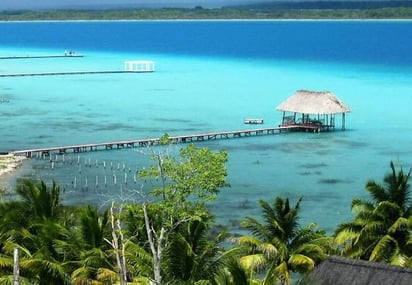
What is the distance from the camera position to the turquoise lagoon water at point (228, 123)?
34213mm

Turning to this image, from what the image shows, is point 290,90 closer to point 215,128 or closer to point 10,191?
point 215,128

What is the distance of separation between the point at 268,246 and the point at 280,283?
2.53 feet

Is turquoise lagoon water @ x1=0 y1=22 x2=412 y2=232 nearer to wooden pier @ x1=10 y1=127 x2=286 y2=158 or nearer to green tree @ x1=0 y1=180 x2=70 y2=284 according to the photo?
wooden pier @ x1=10 y1=127 x2=286 y2=158

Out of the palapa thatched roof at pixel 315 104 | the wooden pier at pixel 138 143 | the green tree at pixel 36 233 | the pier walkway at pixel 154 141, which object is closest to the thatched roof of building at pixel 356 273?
the green tree at pixel 36 233

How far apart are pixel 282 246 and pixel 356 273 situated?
200cm

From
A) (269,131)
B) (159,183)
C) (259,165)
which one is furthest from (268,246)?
(269,131)

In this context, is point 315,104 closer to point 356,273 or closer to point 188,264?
point 356,273

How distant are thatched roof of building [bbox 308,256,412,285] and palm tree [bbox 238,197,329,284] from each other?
83 centimetres

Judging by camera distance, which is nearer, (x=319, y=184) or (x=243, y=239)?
(x=243, y=239)

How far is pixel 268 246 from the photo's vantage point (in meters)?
18.0

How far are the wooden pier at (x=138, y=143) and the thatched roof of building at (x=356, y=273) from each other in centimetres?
2236

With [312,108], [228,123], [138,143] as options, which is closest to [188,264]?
[138,143]

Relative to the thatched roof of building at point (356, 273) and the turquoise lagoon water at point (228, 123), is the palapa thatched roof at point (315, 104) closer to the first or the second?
the turquoise lagoon water at point (228, 123)

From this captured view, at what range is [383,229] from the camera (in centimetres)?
1819
